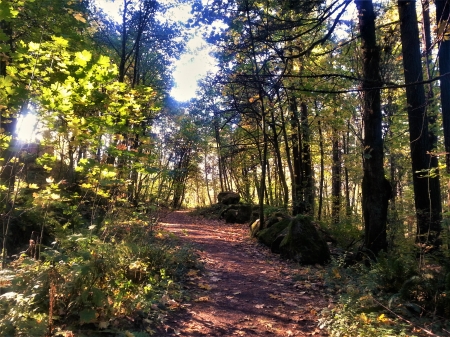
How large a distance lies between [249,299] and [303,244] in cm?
304

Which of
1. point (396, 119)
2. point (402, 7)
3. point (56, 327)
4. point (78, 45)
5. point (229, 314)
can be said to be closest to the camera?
point (56, 327)

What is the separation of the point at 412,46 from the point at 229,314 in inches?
263

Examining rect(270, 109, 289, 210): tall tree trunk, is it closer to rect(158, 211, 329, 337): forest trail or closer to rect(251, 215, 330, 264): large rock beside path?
rect(251, 215, 330, 264): large rock beside path

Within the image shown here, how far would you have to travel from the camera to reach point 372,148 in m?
6.91

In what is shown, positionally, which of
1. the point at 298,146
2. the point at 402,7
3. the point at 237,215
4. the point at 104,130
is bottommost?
the point at 237,215

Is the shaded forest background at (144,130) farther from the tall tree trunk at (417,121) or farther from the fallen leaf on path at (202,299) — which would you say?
the fallen leaf on path at (202,299)

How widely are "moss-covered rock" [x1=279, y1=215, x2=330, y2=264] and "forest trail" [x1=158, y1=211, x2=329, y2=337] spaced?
290mm

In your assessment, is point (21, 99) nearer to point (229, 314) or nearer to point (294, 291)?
point (229, 314)

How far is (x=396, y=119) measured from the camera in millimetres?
14859

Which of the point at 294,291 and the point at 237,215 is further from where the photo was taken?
the point at 237,215

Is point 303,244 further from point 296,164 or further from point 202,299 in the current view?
point 296,164

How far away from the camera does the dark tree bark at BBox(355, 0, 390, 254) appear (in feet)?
22.2

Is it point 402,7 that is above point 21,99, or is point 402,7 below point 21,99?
above

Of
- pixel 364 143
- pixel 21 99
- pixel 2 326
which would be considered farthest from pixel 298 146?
pixel 2 326
